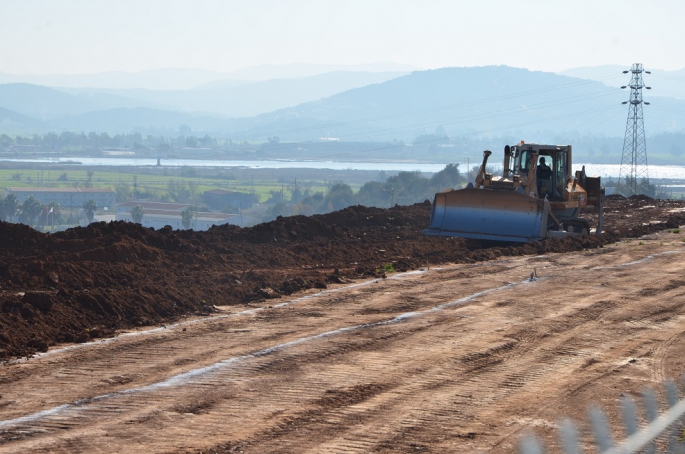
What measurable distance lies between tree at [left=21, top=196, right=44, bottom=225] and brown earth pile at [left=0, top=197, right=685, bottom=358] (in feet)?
110

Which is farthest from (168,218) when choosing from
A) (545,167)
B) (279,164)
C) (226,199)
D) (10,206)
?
(279,164)

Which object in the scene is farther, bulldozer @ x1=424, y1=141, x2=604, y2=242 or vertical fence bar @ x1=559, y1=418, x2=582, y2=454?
bulldozer @ x1=424, y1=141, x2=604, y2=242

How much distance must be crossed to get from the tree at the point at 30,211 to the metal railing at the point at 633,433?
166ft

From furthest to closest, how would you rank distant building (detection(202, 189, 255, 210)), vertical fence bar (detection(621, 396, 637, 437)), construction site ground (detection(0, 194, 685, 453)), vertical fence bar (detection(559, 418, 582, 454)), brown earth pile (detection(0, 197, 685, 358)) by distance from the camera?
distant building (detection(202, 189, 255, 210)) → brown earth pile (detection(0, 197, 685, 358)) → vertical fence bar (detection(621, 396, 637, 437)) → construction site ground (detection(0, 194, 685, 453)) → vertical fence bar (detection(559, 418, 582, 454))

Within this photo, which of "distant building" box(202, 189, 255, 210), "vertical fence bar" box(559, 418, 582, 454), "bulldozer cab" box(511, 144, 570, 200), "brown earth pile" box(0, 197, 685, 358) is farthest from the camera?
"distant building" box(202, 189, 255, 210)

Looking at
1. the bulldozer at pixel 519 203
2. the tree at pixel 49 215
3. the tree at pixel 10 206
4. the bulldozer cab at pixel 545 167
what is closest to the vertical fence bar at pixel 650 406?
the bulldozer at pixel 519 203

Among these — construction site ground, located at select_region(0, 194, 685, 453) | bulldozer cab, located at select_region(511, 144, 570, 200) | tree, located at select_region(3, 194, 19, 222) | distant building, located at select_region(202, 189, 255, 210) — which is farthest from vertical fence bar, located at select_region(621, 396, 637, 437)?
distant building, located at select_region(202, 189, 255, 210)

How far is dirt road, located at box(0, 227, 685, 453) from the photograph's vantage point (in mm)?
8102

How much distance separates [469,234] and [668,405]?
13018 mm

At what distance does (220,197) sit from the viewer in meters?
91.7

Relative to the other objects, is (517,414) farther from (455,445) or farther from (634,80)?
(634,80)

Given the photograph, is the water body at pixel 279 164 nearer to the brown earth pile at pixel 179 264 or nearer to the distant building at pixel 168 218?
the distant building at pixel 168 218

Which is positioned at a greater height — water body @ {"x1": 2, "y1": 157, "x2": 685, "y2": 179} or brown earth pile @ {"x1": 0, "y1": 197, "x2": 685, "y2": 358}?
water body @ {"x1": 2, "y1": 157, "x2": 685, "y2": 179}

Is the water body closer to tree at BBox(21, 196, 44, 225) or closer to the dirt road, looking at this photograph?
tree at BBox(21, 196, 44, 225)
